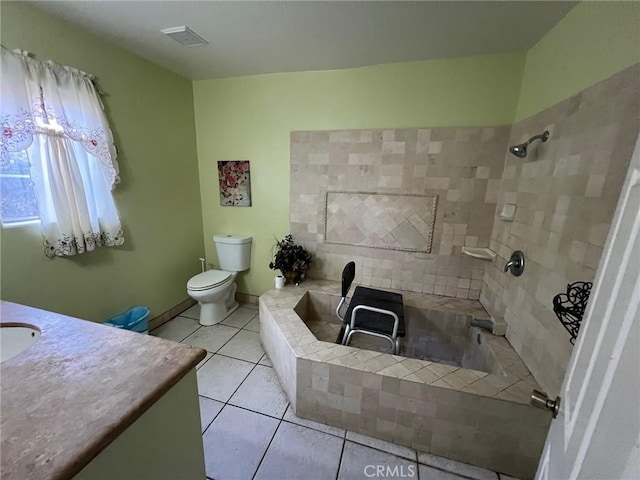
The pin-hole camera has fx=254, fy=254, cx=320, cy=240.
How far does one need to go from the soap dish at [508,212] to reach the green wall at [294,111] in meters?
0.64

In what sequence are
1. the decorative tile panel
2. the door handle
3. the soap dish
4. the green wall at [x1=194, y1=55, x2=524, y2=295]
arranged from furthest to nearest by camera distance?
the decorative tile panel, the green wall at [x1=194, y1=55, x2=524, y2=295], the soap dish, the door handle

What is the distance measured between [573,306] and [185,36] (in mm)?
2617

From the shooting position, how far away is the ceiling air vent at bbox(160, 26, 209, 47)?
5.22ft

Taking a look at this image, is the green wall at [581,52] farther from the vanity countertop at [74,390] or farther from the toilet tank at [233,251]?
the toilet tank at [233,251]

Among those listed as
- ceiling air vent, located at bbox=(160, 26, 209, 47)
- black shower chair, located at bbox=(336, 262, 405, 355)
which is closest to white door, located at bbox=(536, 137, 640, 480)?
black shower chair, located at bbox=(336, 262, 405, 355)

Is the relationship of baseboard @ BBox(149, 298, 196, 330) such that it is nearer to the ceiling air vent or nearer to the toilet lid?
the toilet lid

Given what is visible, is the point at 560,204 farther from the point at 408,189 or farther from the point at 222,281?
the point at 222,281

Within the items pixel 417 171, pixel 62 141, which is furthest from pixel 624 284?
pixel 62 141

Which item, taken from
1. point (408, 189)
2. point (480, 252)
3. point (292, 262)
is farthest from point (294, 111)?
point (480, 252)

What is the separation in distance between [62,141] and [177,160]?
909 mm

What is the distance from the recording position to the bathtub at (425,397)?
1.25 meters

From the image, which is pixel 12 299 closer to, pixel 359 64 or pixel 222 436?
pixel 222 436

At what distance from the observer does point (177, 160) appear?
2.42 metres

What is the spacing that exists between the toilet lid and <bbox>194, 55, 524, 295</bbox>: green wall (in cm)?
34
